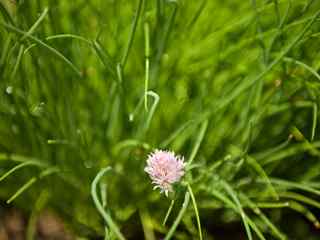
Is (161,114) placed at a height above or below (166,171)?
above

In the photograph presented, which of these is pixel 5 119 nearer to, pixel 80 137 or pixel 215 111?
pixel 80 137

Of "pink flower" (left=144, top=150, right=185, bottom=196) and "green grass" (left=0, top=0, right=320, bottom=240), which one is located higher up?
"green grass" (left=0, top=0, right=320, bottom=240)

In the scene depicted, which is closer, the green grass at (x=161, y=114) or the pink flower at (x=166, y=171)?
the pink flower at (x=166, y=171)

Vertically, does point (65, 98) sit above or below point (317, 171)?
above

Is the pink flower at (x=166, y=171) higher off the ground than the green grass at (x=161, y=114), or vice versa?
the green grass at (x=161, y=114)

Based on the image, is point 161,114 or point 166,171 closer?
point 166,171

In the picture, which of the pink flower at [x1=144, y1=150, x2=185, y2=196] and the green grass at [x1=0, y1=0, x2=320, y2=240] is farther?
the green grass at [x1=0, y1=0, x2=320, y2=240]

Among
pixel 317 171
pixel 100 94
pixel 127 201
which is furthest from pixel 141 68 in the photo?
pixel 317 171

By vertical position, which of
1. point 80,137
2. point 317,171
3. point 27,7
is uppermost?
point 27,7
